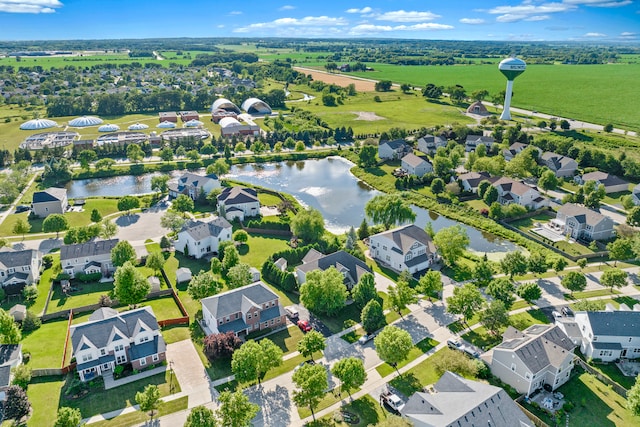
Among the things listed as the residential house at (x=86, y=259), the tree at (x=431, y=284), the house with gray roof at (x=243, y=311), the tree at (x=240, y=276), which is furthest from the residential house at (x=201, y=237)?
the tree at (x=431, y=284)

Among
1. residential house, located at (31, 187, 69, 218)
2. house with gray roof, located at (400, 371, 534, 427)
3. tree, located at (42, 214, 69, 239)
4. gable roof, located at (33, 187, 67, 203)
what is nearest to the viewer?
house with gray roof, located at (400, 371, 534, 427)

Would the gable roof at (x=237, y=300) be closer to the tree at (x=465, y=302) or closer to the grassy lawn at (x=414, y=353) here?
the grassy lawn at (x=414, y=353)

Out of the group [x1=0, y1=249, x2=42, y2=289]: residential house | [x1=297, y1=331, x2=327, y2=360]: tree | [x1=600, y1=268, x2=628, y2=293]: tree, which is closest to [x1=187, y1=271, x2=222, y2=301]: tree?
[x1=297, y1=331, x2=327, y2=360]: tree

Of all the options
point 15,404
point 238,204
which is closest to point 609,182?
point 238,204

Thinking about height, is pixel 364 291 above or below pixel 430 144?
below

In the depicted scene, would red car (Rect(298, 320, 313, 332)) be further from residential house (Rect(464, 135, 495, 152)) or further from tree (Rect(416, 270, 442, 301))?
residential house (Rect(464, 135, 495, 152))

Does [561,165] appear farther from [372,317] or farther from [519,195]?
[372,317]
